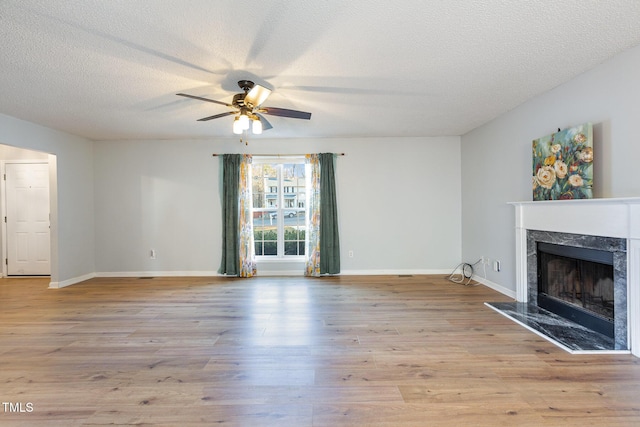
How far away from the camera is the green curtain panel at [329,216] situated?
16.9 feet

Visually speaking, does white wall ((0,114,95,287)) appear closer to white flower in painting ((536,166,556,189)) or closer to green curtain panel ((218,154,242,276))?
green curtain panel ((218,154,242,276))

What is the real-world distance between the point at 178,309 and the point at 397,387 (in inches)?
108

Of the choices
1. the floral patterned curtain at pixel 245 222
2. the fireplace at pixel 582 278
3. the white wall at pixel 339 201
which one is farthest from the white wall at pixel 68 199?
the fireplace at pixel 582 278

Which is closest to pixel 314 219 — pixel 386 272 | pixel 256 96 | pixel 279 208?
pixel 279 208

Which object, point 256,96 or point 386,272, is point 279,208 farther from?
point 256,96

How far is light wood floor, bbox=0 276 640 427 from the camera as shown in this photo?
1.71 metres

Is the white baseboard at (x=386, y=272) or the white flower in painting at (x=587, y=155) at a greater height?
the white flower in painting at (x=587, y=155)

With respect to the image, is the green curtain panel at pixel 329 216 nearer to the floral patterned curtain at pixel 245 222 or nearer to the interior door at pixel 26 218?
the floral patterned curtain at pixel 245 222

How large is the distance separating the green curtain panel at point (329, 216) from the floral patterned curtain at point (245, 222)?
4.20 feet

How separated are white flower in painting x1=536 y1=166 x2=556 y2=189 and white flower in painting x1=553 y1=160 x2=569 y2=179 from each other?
4 centimetres

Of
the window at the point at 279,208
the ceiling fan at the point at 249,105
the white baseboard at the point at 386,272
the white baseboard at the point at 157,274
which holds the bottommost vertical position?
the white baseboard at the point at 386,272

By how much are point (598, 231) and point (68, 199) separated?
703 cm

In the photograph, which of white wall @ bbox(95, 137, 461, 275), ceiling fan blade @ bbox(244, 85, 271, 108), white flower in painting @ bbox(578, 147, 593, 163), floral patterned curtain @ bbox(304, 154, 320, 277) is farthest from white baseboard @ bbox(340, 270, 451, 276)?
ceiling fan blade @ bbox(244, 85, 271, 108)

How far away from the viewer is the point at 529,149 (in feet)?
11.6
